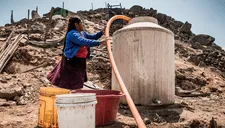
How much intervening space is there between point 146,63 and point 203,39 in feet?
79.8

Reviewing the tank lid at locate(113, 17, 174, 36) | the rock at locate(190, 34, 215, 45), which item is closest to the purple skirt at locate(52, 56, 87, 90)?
the tank lid at locate(113, 17, 174, 36)

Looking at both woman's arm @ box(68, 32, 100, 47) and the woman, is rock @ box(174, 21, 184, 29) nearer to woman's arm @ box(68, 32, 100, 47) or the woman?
the woman

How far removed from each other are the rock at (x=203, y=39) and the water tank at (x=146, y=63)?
2289 centimetres

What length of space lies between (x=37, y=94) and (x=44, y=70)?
6.20 feet

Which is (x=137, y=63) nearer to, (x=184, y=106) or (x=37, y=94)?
(x=184, y=106)

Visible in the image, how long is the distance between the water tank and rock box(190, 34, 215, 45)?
22.9m

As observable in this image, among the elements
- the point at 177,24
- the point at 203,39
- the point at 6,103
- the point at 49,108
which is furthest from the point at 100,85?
the point at 177,24

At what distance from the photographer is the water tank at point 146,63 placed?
3.79 m

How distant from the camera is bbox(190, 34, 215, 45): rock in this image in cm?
2529

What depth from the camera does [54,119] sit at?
2629 mm

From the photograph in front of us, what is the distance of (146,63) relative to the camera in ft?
12.4

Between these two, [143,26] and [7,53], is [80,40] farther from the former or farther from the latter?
[7,53]

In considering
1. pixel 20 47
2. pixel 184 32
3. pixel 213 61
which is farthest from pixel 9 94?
pixel 184 32

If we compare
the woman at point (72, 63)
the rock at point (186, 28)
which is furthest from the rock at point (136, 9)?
the woman at point (72, 63)
